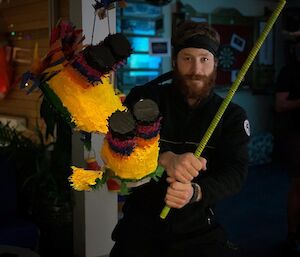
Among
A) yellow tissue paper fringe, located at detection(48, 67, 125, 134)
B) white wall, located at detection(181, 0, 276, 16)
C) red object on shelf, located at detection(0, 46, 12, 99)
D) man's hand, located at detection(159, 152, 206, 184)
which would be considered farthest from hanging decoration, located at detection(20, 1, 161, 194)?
white wall, located at detection(181, 0, 276, 16)

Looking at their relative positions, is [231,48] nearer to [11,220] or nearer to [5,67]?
[5,67]

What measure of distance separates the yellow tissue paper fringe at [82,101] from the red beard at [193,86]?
61cm

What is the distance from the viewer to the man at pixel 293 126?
311 centimetres

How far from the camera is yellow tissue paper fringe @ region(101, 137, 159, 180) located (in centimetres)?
93

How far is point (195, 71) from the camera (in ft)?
4.93

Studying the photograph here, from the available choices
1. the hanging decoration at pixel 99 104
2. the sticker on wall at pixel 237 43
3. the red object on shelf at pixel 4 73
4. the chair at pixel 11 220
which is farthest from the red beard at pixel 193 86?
the sticker on wall at pixel 237 43

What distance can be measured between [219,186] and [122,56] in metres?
0.64

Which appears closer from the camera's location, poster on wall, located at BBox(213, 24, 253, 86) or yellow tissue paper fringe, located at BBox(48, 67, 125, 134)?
yellow tissue paper fringe, located at BBox(48, 67, 125, 134)

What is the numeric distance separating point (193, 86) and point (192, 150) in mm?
226

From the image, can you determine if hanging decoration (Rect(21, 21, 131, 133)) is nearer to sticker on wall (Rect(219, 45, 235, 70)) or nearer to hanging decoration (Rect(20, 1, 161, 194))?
hanging decoration (Rect(20, 1, 161, 194))

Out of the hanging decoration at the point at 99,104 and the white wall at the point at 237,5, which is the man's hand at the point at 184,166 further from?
the white wall at the point at 237,5

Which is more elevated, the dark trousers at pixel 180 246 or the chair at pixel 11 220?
the dark trousers at pixel 180 246

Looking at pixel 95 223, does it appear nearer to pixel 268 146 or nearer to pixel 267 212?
pixel 267 212

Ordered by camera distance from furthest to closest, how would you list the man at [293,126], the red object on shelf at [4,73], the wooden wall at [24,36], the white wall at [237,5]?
the white wall at [237,5] < the red object on shelf at [4,73] < the wooden wall at [24,36] < the man at [293,126]
